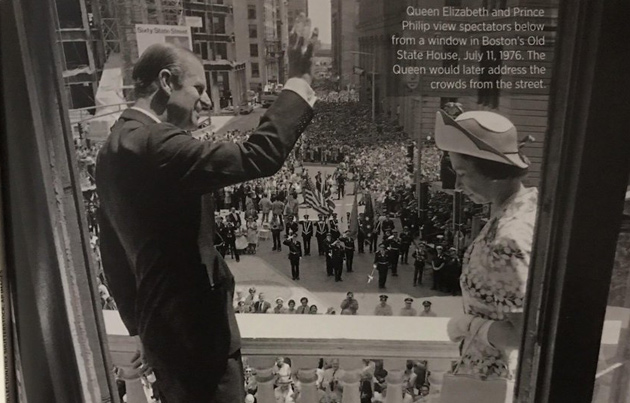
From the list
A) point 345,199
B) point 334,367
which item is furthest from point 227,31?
point 334,367

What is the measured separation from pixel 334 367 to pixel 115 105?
0.94 metres

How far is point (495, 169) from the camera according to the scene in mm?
1296

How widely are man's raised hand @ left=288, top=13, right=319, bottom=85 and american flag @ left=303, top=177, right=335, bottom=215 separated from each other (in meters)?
0.28

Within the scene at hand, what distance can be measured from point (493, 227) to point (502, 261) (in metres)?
0.09

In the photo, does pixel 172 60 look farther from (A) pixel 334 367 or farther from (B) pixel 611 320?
(B) pixel 611 320

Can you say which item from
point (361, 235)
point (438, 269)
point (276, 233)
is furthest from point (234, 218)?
point (438, 269)

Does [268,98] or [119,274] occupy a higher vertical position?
[268,98]

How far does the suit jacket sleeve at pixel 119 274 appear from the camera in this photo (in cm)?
134

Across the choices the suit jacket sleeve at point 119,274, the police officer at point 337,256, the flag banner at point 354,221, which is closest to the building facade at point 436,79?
the flag banner at point 354,221

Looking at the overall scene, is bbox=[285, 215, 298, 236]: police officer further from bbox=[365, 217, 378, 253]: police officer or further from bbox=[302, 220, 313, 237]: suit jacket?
bbox=[365, 217, 378, 253]: police officer

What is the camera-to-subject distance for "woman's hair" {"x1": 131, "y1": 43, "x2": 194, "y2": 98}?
1.23m

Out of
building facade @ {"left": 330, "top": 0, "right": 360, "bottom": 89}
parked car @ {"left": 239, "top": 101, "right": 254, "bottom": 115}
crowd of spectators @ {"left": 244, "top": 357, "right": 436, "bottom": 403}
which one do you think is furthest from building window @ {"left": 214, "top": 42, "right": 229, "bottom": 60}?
crowd of spectators @ {"left": 244, "top": 357, "right": 436, "bottom": 403}

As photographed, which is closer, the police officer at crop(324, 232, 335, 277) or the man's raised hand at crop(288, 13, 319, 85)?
the man's raised hand at crop(288, 13, 319, 85)

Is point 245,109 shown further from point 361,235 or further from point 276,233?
point 361,235
